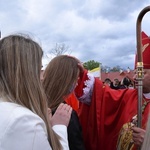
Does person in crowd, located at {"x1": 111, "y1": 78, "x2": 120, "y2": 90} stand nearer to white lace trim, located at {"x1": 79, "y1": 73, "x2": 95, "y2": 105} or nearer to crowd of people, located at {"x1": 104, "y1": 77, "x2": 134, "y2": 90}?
crowd of people, located at {"x1": 104, "y1": 77, "x2": 134, "y2": 90}

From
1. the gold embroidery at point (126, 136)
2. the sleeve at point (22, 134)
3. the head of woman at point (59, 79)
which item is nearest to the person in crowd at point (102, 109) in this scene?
the gold embroidery at point (126, 136)

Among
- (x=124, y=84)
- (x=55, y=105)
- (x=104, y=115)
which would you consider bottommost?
(x=104, y=115)

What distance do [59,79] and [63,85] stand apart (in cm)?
6

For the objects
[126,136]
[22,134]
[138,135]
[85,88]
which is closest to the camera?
[22,134]

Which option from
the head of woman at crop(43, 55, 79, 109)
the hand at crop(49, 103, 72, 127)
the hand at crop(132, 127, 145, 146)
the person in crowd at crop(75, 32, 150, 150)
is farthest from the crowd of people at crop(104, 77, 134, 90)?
the hand at crop(49, 103, 72, 127)

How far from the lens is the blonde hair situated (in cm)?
144

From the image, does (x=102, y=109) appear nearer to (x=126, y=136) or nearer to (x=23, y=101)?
(x=126, y=136)

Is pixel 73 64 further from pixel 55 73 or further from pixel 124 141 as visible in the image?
pixel 124 141

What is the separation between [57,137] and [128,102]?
143cm

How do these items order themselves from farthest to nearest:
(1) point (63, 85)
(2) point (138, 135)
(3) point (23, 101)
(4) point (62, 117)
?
(1) point (63, 85) → (2) point (138, 135) → (4) point (62, 117) → (3) point (23, 101)

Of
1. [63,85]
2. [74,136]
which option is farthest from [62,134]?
[63,85]

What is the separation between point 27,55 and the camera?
1489 millimetres

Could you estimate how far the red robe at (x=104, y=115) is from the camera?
2.91 m

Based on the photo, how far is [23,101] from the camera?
1431mm
